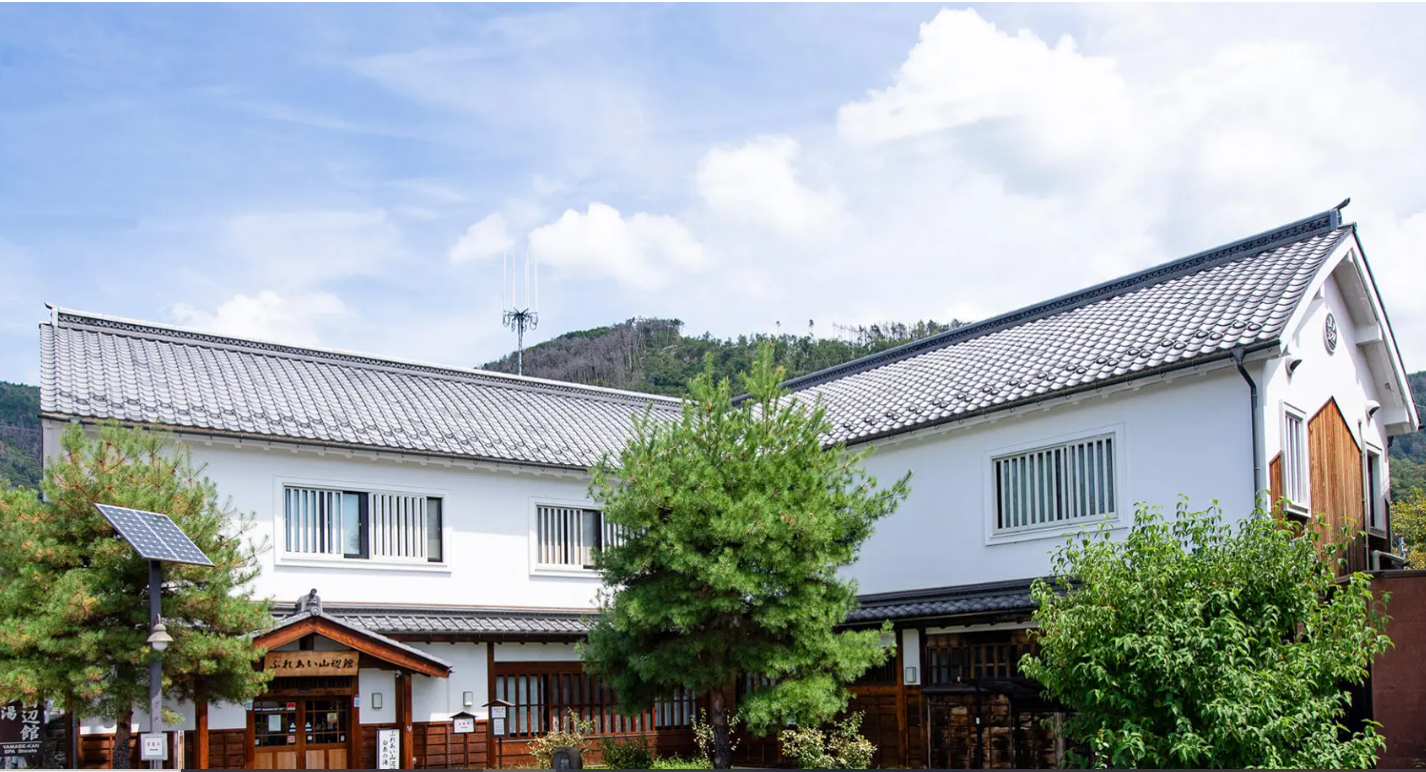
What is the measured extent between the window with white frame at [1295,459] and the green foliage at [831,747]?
276 inches

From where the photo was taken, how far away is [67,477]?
14.4 meters

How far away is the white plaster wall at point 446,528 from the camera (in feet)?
61.9

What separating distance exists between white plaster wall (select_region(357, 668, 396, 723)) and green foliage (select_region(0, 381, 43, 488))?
94.2ft

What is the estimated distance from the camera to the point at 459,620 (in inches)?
784

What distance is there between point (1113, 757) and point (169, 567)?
1057 cm

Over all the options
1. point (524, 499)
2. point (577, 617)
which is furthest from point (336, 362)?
point (577, 617)

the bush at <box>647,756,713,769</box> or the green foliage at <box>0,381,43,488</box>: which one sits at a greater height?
the green foliage at <box>0,381,43,488</box>

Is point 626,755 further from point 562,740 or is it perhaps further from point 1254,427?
point 1254,427

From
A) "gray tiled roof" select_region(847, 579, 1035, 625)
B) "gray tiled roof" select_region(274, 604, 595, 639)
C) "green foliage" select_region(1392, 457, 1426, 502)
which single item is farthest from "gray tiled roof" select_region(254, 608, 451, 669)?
"green foliage" select_region(1392, 457, 1426, 502)

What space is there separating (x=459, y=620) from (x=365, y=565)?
1.71 m

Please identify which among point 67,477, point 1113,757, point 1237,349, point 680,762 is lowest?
point 680,762

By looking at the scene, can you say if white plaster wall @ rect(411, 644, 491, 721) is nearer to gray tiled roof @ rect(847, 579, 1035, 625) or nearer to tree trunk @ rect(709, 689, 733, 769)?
tree trunk @ rect(709, 689, 733, 769)

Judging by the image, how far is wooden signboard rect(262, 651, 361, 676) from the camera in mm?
17375

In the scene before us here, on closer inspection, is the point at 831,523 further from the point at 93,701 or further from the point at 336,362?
the point at 336,362
